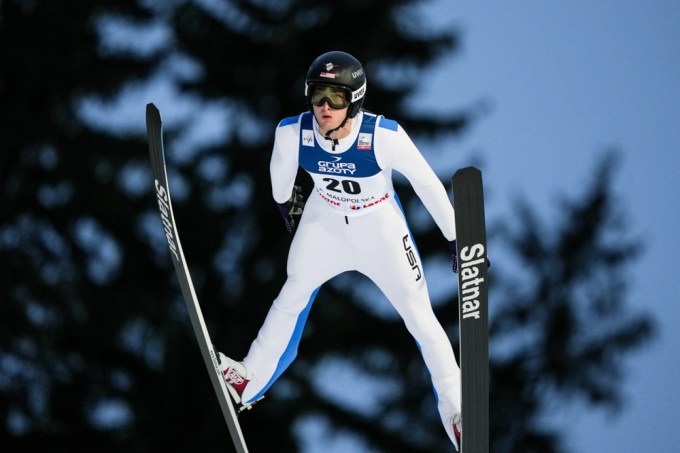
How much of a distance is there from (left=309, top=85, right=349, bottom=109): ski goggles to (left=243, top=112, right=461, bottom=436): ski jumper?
16cm

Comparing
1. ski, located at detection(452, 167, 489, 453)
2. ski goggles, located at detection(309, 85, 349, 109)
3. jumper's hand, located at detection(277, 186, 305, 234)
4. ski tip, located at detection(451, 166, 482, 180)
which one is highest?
ski goggles, located at detection(309, 85, 349, 109)

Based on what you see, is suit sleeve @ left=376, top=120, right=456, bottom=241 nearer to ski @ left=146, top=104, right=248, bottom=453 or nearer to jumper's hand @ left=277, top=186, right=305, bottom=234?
jumper's hand @ left=277, top=186, right=305, bottom=234

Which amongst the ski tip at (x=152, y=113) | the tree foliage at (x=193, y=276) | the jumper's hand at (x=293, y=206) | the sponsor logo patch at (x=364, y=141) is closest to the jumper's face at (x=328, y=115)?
the sponsor logo patch at (x=364, y=141)

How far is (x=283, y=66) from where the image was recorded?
9.66m

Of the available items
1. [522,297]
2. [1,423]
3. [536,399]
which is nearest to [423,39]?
[522,297]

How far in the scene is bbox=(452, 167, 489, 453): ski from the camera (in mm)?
4562

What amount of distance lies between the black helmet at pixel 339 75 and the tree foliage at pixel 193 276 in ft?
16.1

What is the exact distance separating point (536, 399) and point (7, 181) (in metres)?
4.94

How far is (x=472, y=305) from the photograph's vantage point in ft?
16.0

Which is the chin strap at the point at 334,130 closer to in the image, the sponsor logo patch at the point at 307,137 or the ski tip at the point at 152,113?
the sponsor logo patch at the point at 307,137

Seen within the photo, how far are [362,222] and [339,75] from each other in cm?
75

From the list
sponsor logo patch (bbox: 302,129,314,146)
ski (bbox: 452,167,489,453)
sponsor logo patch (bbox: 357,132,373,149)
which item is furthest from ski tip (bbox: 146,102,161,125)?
ski (bbox: 452,167,489,453)

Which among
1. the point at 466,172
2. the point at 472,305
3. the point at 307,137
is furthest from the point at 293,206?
the point at 466,172

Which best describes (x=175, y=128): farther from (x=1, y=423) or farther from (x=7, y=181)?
(x=1, y=423)
